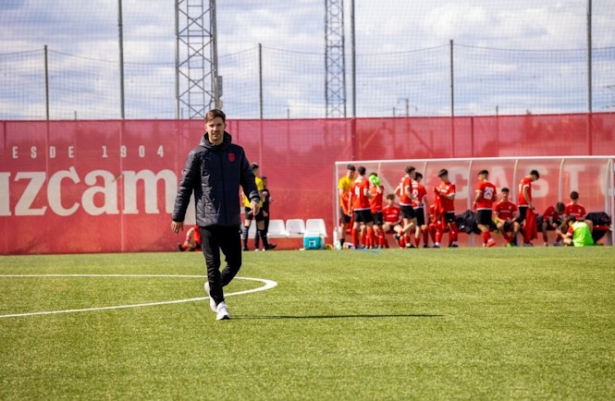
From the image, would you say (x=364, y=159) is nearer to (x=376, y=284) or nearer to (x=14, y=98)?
(x=14, y=98)

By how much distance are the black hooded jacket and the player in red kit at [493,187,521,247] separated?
1685 centimetres

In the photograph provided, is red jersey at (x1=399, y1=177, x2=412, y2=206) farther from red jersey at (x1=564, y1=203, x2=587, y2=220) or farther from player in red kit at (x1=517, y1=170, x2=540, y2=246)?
red jersey at (x1=564, y1=203, x2=587, y2=220)

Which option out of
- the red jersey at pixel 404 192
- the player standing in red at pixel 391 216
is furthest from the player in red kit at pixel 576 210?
the player standing in red at pixel 391 216

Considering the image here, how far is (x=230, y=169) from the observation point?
9.82m

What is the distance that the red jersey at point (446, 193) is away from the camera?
25.3 meters

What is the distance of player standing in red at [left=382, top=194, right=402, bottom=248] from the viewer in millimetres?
26781

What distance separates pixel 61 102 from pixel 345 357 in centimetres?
2147

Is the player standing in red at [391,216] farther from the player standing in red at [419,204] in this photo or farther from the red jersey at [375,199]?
the player standing in red at [419,204]

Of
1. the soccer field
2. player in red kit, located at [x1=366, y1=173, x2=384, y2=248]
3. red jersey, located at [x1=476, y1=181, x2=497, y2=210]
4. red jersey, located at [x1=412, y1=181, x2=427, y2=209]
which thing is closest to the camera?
the soccer field

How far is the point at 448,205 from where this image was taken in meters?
25.7

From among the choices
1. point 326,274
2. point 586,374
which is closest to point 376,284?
point 326,274

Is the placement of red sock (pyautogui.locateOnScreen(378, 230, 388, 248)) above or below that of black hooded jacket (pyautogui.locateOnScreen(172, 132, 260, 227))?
below

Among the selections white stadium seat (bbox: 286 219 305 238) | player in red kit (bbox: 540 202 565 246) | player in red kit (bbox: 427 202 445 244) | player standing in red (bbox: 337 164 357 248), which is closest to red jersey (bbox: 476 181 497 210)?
player in red kit (bbox: 427 202 445 244)

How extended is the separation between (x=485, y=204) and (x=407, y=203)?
1.78m
